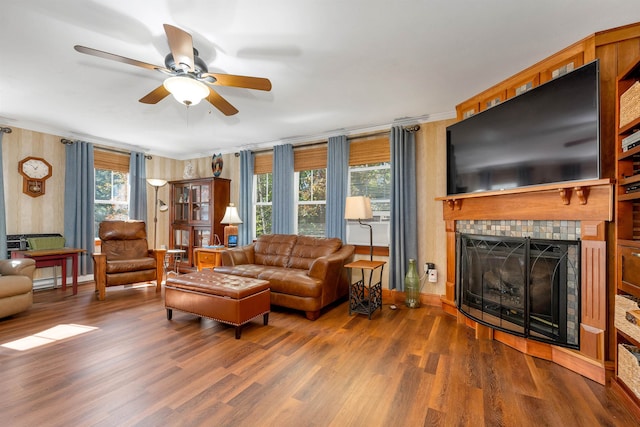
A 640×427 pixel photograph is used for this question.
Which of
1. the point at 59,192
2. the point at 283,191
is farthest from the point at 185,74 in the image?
the point at 59,192

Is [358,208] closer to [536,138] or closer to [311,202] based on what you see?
[311,202]

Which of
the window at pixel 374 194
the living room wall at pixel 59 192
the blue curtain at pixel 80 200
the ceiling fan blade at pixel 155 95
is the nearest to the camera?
the ceiling fan blade at pixel 155 95

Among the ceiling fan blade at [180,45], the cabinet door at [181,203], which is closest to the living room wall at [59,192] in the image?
the cabinet door at [181,203]

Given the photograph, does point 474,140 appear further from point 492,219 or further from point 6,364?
point 6,364

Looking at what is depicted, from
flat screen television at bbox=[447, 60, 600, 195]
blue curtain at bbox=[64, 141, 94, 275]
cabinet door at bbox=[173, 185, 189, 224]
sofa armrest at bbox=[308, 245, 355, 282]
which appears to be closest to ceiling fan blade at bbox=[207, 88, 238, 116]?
sofa armrest at bbox=[308, 245, 355, 282]

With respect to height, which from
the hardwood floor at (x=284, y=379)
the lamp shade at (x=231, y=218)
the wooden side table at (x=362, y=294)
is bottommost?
the hardwood floor at (x=284, y=379)

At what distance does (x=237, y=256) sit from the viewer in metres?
4.22

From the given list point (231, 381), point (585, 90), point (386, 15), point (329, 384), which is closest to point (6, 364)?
point (231, 381)

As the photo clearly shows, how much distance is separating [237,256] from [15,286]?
2321mm

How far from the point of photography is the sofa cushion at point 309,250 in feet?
13.3

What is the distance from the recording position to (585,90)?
2125 millimetres

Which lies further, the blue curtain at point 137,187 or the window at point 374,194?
the blue curtain at point 137,187

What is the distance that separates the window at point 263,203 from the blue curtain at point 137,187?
2.13 m

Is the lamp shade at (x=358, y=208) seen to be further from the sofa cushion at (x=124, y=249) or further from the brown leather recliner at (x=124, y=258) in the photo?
the sofa cushion at (x=124, y=249)
